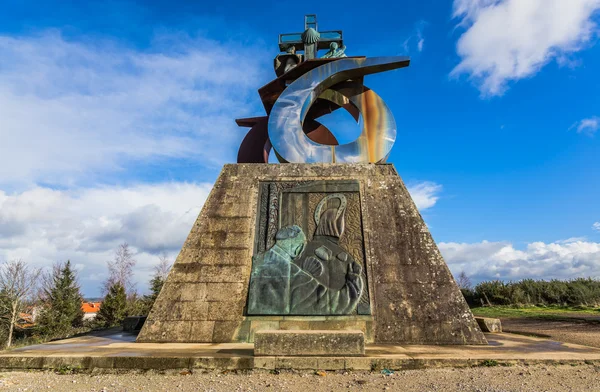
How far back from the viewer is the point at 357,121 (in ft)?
35.9

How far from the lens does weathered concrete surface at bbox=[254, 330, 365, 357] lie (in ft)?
15.9

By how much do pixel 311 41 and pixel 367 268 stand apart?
7.82 meters

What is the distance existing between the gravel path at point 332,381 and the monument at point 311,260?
0.65 meters

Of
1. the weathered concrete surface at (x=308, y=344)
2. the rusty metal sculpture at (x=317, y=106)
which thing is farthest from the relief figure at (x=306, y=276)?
the rusty metal sculpture at (x=317, y=106)

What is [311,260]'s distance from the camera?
276 inches

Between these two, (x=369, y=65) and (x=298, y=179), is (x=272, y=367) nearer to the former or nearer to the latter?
(x=298, y=179)

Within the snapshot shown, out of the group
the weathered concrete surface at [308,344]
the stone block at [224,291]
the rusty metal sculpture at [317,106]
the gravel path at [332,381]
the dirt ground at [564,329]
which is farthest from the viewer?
the rusty metal sculpture at [317,106]

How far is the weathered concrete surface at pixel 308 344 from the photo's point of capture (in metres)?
4.85

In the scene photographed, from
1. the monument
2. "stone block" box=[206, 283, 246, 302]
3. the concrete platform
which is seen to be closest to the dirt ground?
the concrete platform

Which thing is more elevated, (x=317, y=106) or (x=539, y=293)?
(x=317, y=106)

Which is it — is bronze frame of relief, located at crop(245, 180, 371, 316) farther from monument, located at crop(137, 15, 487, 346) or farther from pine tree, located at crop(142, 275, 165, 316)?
pine tree, located at crop(142, 275, 165, 316)

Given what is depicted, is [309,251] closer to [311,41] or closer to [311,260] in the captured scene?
[311,260]

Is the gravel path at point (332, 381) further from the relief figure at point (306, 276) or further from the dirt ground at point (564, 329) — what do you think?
the dirt ground at point (564, 329)

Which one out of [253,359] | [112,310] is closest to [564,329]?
[253,359]
